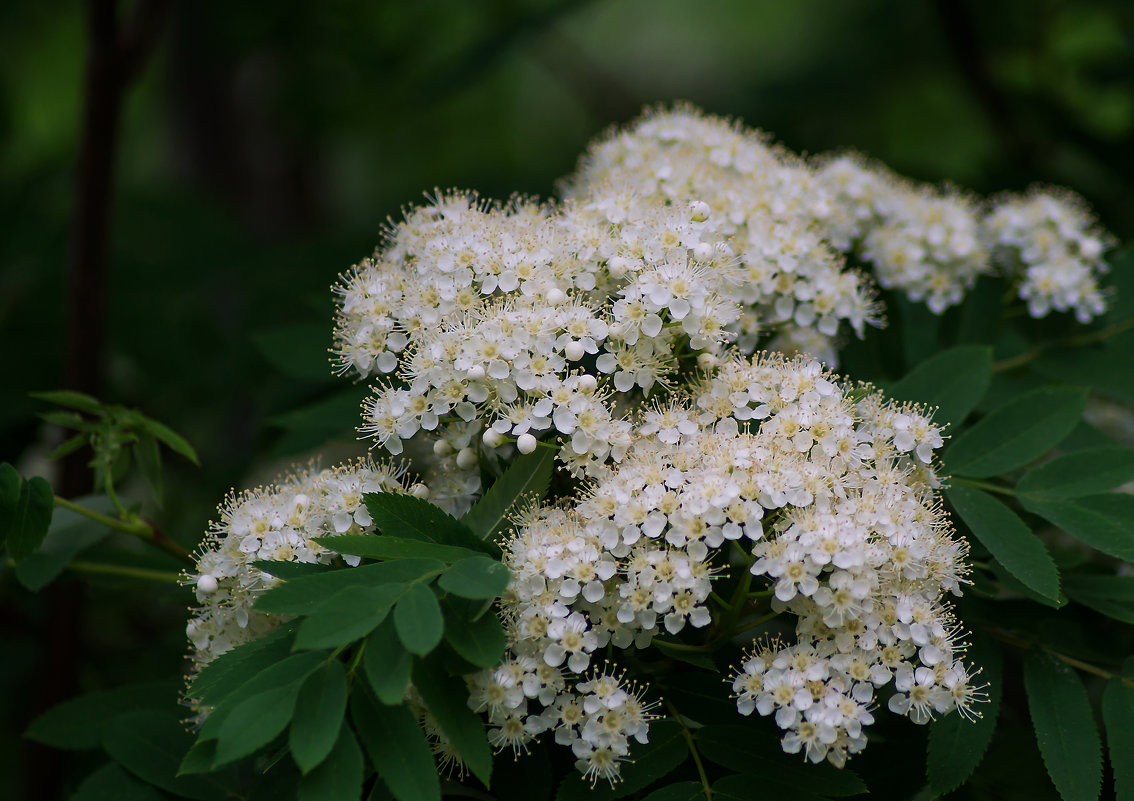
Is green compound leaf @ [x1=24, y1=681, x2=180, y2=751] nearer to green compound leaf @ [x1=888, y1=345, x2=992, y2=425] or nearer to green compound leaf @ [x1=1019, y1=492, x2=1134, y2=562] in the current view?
green compound leaf @ [x1=888, y1=345, x2=992, y2=425]

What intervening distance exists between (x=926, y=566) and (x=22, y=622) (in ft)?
10.5

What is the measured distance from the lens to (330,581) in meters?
1.70

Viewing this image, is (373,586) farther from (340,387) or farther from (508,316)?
(340,387)

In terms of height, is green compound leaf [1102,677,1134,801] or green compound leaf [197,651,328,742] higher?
green compound leaf [1102,677,1134,801]

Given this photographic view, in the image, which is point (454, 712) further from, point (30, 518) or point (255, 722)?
point (30, 518)

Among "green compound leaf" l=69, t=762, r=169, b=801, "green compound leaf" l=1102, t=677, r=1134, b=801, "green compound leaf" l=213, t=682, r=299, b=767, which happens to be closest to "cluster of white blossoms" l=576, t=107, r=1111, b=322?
"green compound leaf" l=1102, t=677, r=1134, b=801

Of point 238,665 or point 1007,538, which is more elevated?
point 1007,538

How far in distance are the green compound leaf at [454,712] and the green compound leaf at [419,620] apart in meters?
0.10

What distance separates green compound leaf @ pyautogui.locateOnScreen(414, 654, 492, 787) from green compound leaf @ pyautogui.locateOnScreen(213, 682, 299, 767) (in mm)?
221

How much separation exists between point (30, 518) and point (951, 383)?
2121 millimetres

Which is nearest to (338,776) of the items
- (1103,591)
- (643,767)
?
(643,767)

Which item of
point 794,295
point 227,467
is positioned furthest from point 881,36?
point 227,467

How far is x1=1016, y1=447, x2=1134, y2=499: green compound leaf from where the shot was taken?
211cm

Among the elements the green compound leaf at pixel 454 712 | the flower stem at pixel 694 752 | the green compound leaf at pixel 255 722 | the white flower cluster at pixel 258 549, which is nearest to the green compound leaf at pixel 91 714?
the white flower cluster at pixel 258 549
